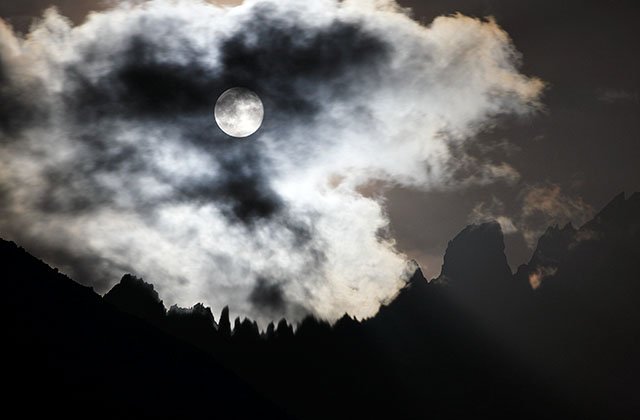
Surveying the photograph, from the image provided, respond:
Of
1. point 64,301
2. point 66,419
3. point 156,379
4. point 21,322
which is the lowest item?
point 66,419

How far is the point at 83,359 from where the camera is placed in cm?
9088

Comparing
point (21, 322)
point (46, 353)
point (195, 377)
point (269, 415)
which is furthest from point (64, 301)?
point (269, 415)

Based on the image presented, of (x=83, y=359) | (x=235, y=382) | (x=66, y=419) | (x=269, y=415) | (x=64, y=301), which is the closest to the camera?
(x=66, y=419)

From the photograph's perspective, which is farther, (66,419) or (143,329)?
(143,329)

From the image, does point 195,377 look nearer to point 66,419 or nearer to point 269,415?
point 269,415

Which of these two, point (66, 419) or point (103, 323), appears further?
point (103, 323)

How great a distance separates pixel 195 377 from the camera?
112m

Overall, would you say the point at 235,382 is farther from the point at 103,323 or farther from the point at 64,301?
the point at 64,301

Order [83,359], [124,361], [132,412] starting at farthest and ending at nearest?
[124,361]
[83,359]
[132,412]

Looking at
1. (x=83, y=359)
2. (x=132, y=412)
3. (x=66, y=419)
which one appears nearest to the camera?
(x=66, y=419)

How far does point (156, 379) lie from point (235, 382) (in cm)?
2622

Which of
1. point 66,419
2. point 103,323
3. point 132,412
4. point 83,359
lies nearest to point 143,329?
point 103,323

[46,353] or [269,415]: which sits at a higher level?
[46,353]

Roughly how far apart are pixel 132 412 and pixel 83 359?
14916 millimetres
